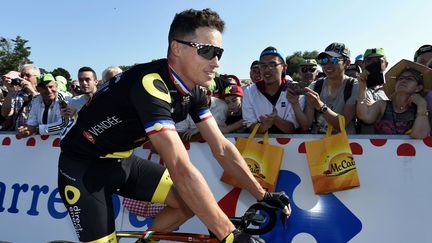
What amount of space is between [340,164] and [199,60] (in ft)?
5.65

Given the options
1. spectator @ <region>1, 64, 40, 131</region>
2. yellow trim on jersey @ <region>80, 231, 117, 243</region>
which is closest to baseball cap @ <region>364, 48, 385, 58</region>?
yellow trim on jersey @ <region>80, 231, 117, 243</region>

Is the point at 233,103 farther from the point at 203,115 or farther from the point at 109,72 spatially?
the point at 109,72

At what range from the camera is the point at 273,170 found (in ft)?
11.4

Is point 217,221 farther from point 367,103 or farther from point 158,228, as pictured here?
point 367,103

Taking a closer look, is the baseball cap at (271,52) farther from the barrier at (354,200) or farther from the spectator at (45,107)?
the spectator at (45,107)

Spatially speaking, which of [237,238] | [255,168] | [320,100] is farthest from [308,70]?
[237,238]

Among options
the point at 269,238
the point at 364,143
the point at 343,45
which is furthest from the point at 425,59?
the point at 269,238

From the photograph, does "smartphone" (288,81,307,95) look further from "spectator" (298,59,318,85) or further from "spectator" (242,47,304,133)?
"spectator" (298,59,318,85)

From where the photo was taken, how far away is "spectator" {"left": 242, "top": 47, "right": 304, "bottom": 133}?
145 inches

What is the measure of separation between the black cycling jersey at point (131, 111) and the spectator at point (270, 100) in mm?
1227

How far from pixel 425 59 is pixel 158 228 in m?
3.71

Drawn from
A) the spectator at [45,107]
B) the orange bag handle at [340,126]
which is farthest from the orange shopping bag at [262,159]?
the spectator at [45,107]

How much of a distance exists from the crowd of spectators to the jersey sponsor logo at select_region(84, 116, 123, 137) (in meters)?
0.66

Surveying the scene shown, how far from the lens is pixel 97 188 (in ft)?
8.02
